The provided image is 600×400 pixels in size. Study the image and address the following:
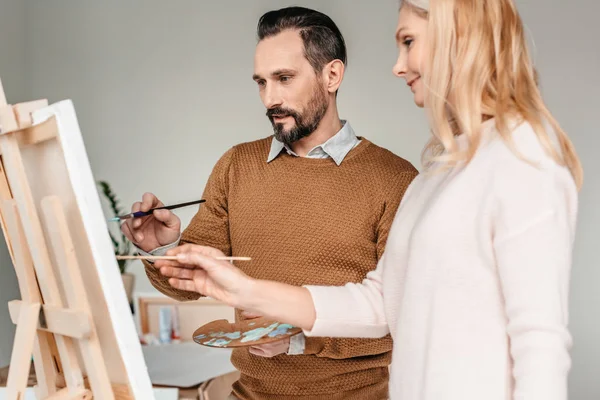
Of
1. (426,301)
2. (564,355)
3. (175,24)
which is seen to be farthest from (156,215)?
(175,24)

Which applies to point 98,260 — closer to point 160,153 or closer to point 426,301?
point 426,301

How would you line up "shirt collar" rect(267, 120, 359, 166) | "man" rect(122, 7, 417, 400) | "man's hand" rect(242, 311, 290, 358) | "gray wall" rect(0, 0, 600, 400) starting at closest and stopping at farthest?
"man's hand" rect(242, 311, 290, 358) < "man" rect(122, 7, 417, 400) < "shirt collar" rect(267, 120, 359, 166) < "gray wall" rect(0, 0, 600, 400)

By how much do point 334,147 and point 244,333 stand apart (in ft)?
1.90

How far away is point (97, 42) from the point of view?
4211 mm

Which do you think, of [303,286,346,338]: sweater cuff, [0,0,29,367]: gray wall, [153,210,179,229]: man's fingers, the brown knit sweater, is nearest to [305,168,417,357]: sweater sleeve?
[303,286,346,338]: sweater cuff

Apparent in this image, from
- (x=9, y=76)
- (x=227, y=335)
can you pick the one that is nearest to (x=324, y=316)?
(x=227, y=335)

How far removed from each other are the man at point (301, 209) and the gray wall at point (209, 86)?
1941 mm

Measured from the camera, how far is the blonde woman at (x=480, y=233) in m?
1.02

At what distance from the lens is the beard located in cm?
178

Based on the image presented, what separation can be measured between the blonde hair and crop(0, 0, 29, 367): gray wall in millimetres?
3353

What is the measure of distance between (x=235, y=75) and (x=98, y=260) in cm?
304

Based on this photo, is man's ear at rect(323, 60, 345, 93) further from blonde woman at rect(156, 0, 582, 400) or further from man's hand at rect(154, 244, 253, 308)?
man's hand at rect(154, 244, 253, 308)

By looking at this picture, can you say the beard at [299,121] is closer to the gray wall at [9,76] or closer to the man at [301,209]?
the man at [301,209]

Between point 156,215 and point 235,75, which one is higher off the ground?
point 235,75
